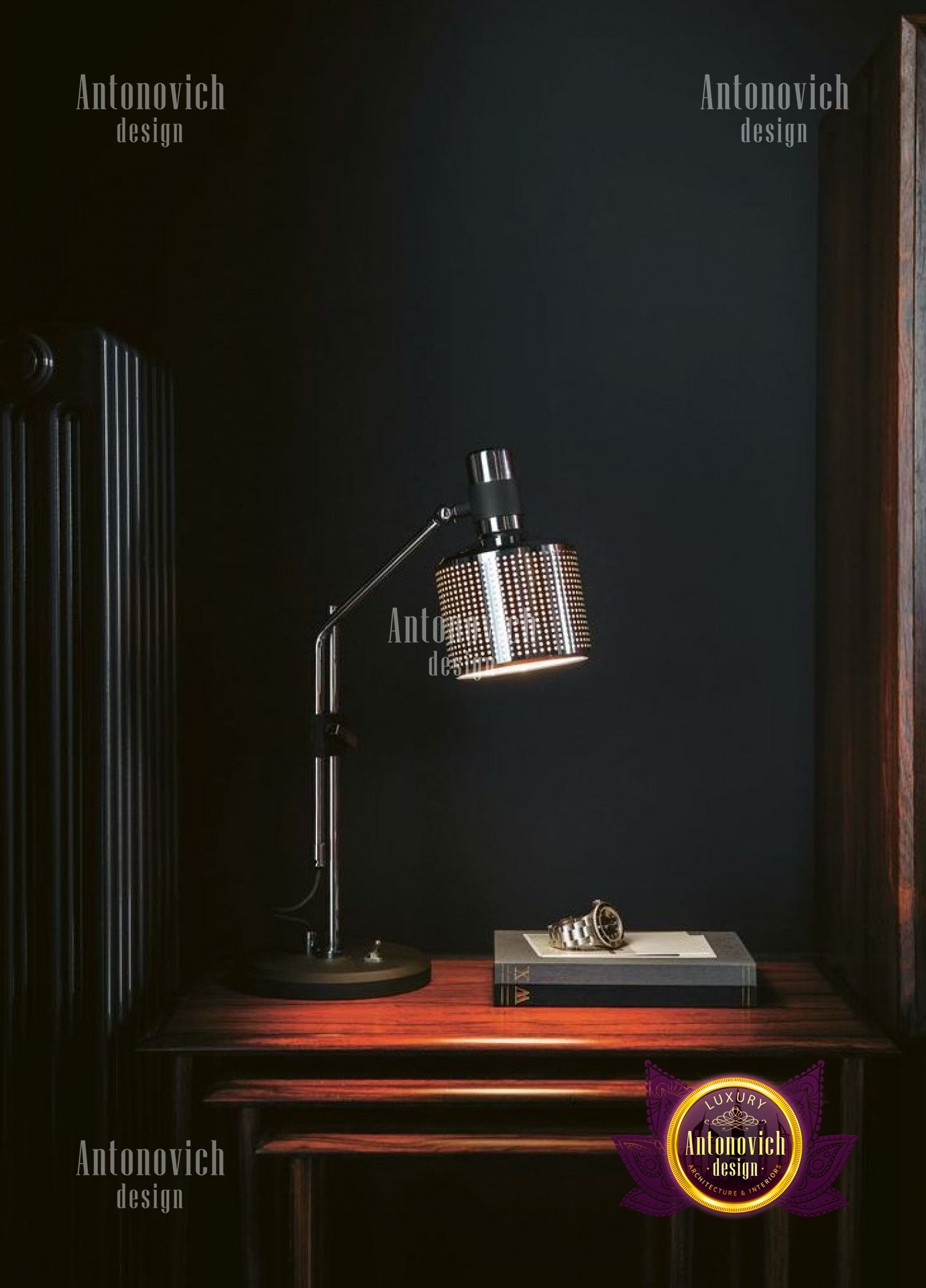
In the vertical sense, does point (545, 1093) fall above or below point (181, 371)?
below

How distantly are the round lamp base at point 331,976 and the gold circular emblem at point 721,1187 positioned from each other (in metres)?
0.43

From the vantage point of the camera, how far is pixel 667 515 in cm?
216

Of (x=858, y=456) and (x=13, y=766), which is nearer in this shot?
(x=13, y=766)

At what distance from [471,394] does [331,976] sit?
971 millimetres

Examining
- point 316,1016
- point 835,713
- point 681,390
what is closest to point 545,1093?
point 316,1016

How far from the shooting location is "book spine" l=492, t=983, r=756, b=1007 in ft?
5.96

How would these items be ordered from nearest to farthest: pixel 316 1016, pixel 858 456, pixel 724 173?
pixel 316 1016 < pixel 858 456 < pixel 724 173

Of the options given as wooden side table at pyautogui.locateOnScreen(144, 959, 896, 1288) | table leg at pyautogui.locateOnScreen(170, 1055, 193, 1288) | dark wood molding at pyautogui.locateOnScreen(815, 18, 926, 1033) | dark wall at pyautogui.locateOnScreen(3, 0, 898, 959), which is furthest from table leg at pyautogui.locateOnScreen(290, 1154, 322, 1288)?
dark wood molding at pyautogui.locateOnScreen(815, 18, 926, 1033)

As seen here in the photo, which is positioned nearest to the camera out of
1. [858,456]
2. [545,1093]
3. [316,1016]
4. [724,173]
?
[545,1093]

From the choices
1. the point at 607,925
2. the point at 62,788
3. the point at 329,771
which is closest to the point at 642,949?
the point at 607,925

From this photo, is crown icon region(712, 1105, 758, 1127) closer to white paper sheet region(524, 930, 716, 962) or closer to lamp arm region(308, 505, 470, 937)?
white paper sheet region(524, 930, 716, 962)

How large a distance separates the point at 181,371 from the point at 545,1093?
4.26ft

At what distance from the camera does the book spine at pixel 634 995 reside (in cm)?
182

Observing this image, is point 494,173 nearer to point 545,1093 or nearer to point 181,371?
point 181,371
